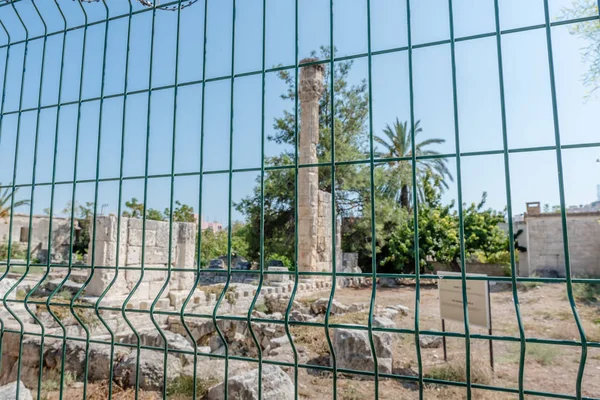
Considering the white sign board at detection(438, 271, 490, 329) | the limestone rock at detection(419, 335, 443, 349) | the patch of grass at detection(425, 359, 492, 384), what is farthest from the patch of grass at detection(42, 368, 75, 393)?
the limestone rock at detection(419, 335, 443, 349)

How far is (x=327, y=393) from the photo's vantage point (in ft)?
15.1

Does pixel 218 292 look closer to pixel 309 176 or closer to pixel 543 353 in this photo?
pixel 309 176

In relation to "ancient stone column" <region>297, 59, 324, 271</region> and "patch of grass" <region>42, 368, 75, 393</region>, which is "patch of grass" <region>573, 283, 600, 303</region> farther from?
"patch of grass" <region>42, 368, 75, 393</region>

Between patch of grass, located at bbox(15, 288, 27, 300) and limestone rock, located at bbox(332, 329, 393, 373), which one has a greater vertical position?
patch of grass, located at bbox(15, 288, 27, 300)

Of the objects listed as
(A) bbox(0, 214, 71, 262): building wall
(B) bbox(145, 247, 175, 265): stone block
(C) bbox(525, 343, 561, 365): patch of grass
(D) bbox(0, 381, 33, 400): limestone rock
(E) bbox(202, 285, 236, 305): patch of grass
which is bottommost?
(C) bbox(525, 343, 561, 365): patch of grass

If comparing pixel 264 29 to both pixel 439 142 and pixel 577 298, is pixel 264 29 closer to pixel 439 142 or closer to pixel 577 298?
pixel 577 298

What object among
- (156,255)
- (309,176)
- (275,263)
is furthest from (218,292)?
(275,263)

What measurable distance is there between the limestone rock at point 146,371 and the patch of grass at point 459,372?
324cm

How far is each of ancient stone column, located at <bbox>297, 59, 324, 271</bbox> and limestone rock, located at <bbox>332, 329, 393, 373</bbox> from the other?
35.0 feet

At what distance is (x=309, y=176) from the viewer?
16547 millimetres

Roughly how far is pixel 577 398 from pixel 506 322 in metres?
8.70

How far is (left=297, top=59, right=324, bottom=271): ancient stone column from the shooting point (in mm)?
16391

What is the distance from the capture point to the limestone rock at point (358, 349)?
5.40 metres

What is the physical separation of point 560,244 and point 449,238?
13.9 ft
